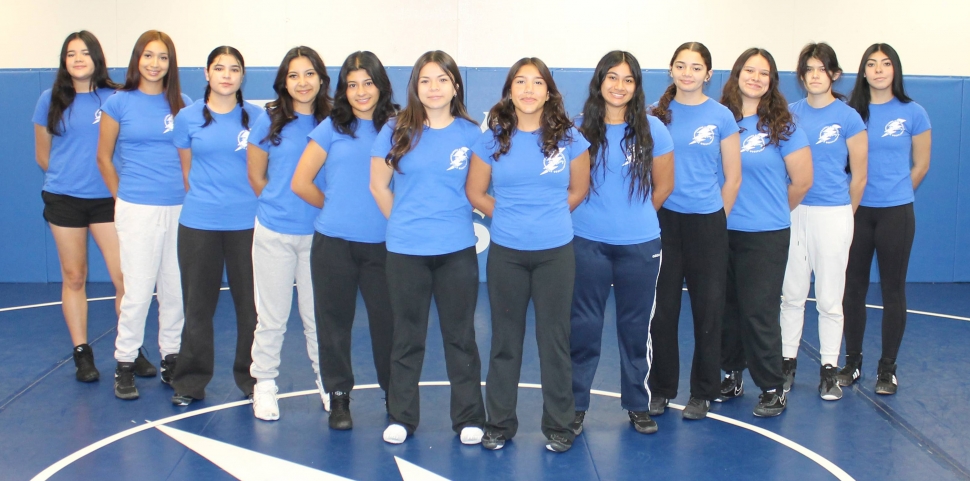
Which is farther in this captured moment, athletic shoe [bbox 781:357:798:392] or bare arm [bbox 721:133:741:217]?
athletic shoe [bbox 781:357:798:392]

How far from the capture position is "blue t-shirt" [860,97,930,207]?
4359mm

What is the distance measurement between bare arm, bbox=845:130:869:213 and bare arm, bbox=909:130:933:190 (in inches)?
13.9

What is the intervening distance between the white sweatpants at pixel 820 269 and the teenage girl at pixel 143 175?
3040mm

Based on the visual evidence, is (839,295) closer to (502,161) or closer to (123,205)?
(502,161)

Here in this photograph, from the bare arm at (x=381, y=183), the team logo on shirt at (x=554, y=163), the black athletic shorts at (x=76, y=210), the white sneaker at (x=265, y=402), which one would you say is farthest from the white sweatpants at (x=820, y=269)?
the black athletic shorts at (x=76, y=210)

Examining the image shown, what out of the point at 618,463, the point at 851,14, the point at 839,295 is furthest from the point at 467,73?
Result: the point at 618,463

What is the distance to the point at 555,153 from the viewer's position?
3.39m

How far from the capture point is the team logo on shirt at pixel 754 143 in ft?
12.8

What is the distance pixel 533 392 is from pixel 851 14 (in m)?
4.80

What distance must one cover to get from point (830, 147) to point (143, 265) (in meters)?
3.38

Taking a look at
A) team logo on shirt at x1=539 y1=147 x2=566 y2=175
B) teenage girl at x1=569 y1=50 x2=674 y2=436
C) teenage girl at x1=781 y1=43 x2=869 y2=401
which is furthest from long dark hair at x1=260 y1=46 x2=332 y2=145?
teenage girl at x1=781 y1=43 x2=869 y2=401

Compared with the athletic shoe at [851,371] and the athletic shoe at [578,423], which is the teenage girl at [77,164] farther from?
the athletic shoe at [851,371]

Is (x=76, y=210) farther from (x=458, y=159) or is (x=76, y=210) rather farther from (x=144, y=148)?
(x=458, y=159)

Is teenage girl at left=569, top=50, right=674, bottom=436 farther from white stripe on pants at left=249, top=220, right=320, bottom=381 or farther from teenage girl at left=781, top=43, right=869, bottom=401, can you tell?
white stripe on pants at left=249, top=220, right=320, bottom=381
